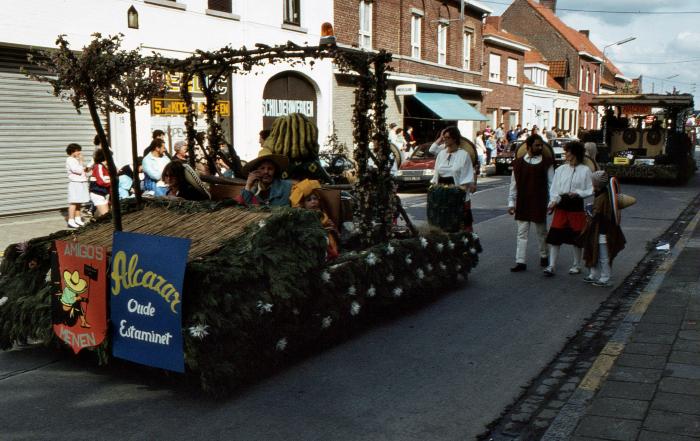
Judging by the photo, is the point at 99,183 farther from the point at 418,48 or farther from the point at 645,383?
the point at 418,48

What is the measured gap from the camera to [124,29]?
16.2m

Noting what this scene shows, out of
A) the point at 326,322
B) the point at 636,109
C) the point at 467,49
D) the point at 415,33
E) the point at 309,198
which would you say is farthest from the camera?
the point at 467,49

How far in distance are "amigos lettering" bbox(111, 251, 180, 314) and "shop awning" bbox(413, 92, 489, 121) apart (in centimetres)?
Answer: 2600

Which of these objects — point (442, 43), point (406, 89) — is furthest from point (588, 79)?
point (406, 89)

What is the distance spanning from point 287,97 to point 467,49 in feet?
54.4

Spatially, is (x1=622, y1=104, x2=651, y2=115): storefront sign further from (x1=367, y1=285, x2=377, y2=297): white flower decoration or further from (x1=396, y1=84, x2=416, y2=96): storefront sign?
(x1=367, y1=285, x2=377, y2=297): white flower decoration

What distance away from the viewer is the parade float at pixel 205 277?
453cm

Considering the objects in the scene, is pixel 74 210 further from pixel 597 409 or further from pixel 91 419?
pixel 597 409

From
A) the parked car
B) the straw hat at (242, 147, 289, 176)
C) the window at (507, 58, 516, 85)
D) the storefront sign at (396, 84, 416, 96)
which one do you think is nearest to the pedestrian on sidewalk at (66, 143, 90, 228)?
the straw hat at (242, 147, 289, 176)

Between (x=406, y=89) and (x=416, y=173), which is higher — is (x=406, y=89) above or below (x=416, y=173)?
above

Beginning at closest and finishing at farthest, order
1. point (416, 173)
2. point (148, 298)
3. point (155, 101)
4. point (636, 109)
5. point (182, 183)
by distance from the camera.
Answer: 1. point (148, 298)
2. point (182, 183)
3. point (155, 101)
4. point (416, 173)
5. point (636, 109)

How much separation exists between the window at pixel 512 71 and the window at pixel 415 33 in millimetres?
13659

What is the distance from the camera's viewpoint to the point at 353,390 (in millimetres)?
4809

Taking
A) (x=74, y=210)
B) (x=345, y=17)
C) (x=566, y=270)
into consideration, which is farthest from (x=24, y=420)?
(x=345, y=17)
